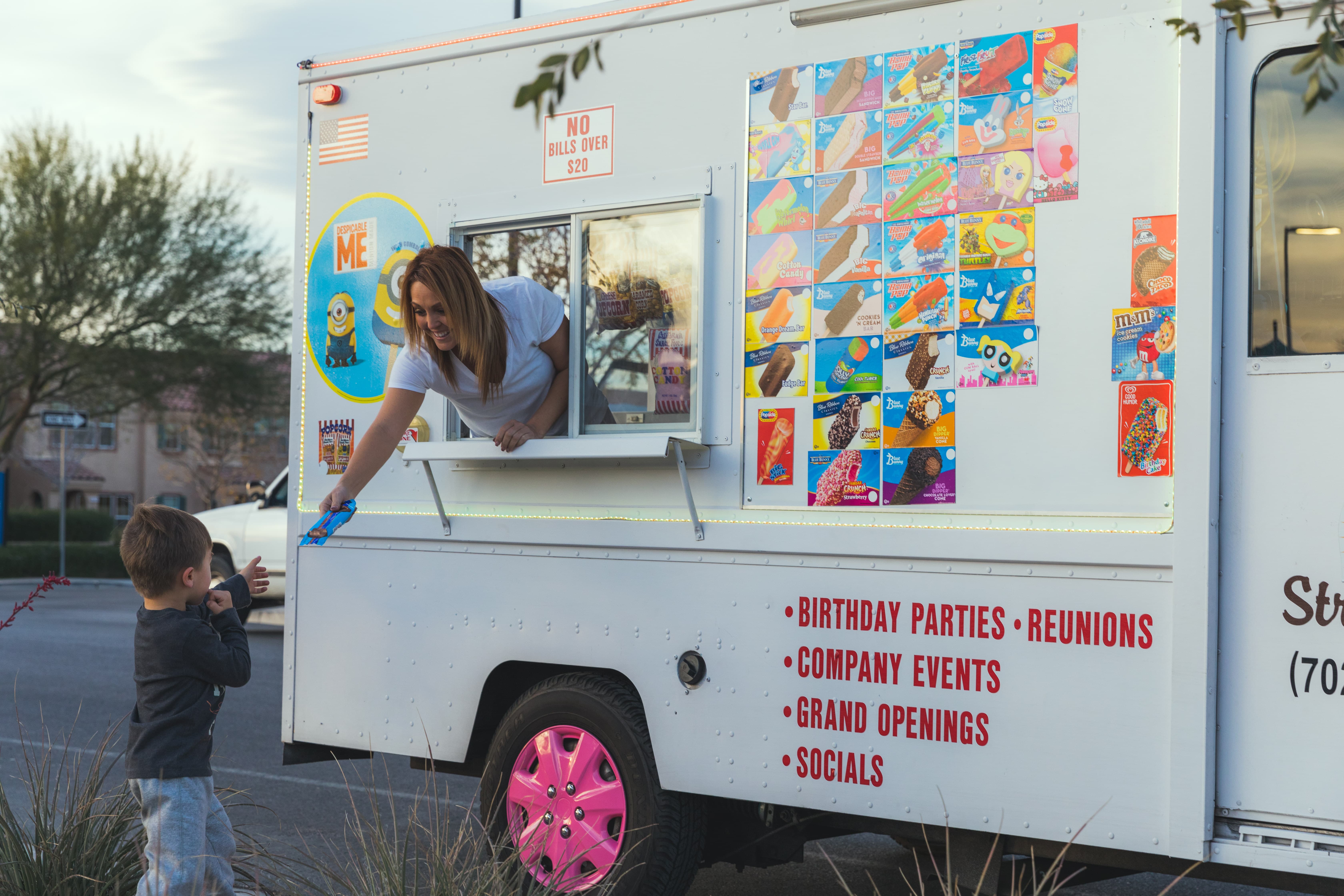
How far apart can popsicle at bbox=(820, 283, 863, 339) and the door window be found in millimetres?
1106

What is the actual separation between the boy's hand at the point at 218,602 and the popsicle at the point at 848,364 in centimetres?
191

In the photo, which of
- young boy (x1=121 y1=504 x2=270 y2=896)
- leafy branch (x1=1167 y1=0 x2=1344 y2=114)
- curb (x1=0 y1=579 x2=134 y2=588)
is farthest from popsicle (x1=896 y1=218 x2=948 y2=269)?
curb (x1=0 y1=579 x2=134 y2=588)

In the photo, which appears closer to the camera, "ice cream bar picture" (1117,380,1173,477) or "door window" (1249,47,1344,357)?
"door window" (1249,47,1344,357)

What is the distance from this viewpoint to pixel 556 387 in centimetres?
453

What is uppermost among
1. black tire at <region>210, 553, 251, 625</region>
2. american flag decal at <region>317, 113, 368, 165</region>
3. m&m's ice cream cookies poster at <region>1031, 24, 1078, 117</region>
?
american flag decal at <region>317, 113, 368, 165</region>

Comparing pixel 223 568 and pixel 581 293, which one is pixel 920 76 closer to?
pixel 581 293

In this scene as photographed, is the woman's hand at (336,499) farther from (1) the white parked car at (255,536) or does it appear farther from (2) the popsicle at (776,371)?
(1) the white parked car at (255,536)

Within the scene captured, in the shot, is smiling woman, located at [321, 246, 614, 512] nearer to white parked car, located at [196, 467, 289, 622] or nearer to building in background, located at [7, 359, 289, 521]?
white parked car, located at [196, 467, 289, 622]

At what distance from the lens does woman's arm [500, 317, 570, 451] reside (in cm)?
448

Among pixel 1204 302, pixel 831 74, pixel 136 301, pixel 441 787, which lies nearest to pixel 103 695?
pixel 441 787

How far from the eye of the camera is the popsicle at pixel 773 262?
4.02 meters

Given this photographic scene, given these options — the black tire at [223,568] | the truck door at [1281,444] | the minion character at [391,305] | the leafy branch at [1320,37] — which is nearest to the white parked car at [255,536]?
the black tire at [223,568]

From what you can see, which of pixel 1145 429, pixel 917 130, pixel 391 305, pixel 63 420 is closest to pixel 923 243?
pixel 917 130

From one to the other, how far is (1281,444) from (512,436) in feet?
7.88
